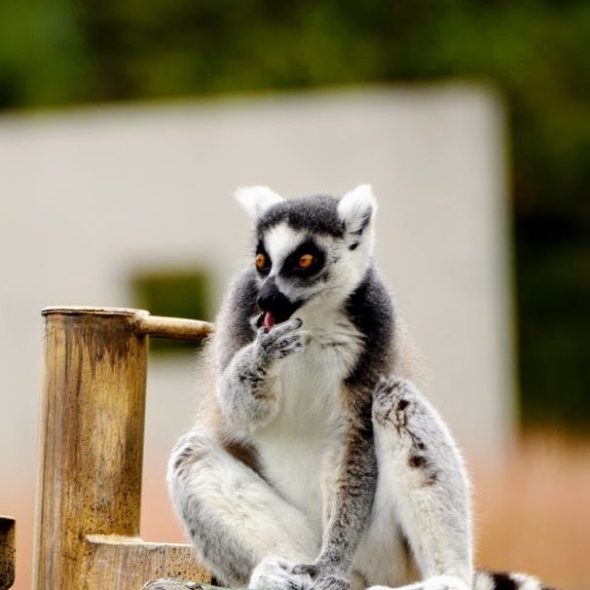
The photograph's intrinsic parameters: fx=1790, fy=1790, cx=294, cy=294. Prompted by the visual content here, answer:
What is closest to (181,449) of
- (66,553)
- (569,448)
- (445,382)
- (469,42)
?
(66,553)

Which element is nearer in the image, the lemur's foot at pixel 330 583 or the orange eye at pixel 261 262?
the lemur's foot at pixel 330 583

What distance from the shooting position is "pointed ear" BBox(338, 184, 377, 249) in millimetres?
5383

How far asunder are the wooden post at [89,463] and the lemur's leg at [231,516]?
27 centimetres

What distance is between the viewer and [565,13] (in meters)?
23.8

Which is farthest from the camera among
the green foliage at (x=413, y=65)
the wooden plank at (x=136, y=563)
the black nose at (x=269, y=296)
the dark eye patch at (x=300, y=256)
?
the green foliage at (x=413, y=65)

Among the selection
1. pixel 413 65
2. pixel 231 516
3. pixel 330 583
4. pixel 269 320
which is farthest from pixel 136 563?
pixel 413 65

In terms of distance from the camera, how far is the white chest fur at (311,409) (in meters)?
5.31

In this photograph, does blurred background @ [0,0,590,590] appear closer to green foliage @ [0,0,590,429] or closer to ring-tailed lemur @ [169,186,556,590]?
green foliage @ [0,0,590,429]

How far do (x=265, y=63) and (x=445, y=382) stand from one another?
940cm

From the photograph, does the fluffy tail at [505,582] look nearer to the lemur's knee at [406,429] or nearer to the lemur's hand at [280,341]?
Result: the lemur's knee at [406,429]

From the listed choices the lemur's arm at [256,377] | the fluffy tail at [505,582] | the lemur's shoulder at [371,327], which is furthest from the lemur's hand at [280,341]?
the fluffy tail at [505,582]

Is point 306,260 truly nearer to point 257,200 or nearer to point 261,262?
point 261,262

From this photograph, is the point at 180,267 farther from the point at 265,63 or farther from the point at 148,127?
the point at 265,63

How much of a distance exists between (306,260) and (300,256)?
0.02 meters
